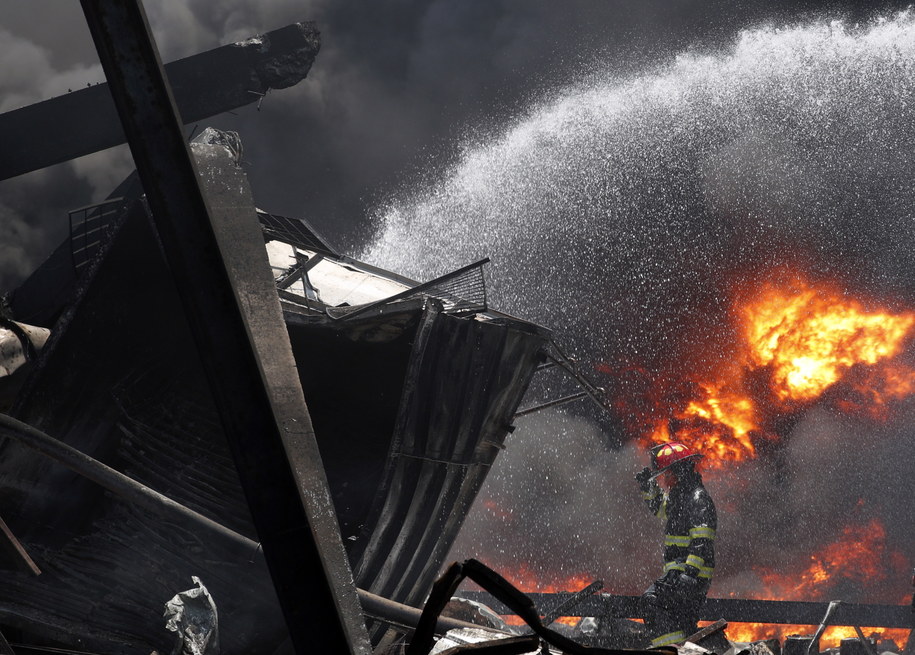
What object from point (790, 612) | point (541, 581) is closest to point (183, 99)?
point (790, 612)

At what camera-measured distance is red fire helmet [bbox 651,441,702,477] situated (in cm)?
684

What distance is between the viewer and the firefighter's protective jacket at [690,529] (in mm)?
6176

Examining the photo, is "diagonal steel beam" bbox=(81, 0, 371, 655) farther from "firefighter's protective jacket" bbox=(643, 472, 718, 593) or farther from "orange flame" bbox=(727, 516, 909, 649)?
"orange flame" bbox=(727, 516, 909, 649)

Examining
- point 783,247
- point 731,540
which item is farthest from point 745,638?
point 783,247

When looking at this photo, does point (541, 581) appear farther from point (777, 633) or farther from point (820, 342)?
point (820, 342)

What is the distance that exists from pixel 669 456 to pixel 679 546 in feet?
2.79

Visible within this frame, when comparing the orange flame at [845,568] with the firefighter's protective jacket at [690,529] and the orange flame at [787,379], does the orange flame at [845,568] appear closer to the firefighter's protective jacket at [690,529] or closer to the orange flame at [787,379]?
the orange flame at [787,379]

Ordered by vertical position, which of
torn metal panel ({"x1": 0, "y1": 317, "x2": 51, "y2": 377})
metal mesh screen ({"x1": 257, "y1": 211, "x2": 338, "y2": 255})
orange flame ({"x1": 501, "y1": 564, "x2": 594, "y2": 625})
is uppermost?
metal mesh screen ({"x1": 257, "y1": 211, "x2": 338, "y2": 255})

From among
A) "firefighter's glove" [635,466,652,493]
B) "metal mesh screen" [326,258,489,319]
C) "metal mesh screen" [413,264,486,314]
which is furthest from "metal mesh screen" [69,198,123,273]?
"firefighter's glove" [635,466,652,493]

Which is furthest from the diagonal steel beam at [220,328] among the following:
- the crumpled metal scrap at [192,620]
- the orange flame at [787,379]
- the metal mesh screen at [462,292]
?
the orange flame at [787,379]

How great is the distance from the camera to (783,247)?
17953 millimetres

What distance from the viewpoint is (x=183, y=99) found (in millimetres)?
8445

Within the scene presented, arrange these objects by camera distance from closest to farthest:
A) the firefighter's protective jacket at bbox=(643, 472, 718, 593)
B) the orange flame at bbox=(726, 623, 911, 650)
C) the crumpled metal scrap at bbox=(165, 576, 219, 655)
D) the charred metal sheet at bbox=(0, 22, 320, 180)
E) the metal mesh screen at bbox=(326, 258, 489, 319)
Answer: the crumpled metal scrap at bbox=(165, 576, 219, 655) < the metal mesh screen at bbox=(326, 258, 489, 319) < the firefighter's protective jacket at bbox=(643, 472, 718, 593) < the charred metal sheet at bbox=(0, 22, 320, 180) < the orange flame at bbox=(726, 623, 911, 650)

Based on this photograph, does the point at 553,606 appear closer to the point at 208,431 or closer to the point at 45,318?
the point at 208,431
